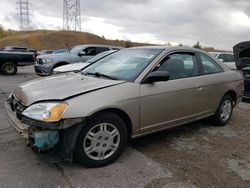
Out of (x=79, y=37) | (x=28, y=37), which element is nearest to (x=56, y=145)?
(x=79, y=37)

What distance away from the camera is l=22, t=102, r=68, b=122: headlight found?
2.93 m

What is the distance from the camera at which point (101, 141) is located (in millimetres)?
3334

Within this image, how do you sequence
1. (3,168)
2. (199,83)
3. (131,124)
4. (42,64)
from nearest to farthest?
(3,168), (131,124), (199,83), (42,64)

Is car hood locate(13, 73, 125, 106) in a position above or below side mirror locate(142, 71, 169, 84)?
below

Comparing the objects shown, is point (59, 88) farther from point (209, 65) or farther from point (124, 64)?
point (209, 65)

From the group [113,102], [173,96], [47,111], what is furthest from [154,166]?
[47,111]

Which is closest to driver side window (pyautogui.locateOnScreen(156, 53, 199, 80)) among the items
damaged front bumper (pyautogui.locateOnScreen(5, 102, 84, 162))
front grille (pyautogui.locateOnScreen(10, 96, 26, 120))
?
damaged front bumper (pyautogui.locateOnScreen(5, 102, 84, 162))

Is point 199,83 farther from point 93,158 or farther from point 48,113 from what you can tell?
point 48,113

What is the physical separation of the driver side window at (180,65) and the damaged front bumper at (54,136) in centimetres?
166

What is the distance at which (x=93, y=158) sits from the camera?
3287mm

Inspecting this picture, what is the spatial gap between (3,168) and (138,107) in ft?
6.17

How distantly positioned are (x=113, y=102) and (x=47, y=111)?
808mm

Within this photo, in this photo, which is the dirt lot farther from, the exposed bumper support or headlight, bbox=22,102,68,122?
headlight, bbox=22,102,68,122

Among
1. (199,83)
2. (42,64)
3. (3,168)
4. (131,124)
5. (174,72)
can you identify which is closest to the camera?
(3,168)
